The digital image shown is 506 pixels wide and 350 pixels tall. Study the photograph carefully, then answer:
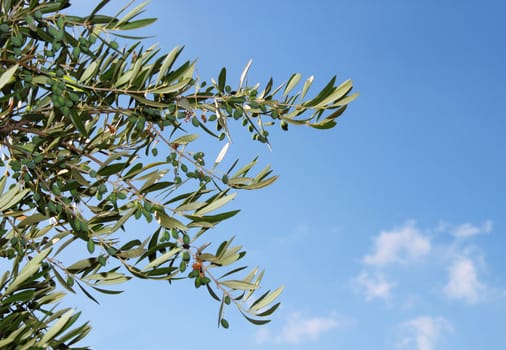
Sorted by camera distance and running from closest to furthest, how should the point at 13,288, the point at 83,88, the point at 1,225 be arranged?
the point at 13,288 → the point at 83,88 → the point at 1,225

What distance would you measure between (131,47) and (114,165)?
36.8 inches

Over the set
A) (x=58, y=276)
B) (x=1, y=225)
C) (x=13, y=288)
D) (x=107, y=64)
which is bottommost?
(x=13, y=288)

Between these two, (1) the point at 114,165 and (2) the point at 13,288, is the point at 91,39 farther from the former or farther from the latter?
(2) the point at 13,288

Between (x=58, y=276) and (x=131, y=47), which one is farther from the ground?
(x=131, y=47)

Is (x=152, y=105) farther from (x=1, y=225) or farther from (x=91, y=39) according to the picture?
(x=1, y=225)

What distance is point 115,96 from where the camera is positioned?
4809 mm

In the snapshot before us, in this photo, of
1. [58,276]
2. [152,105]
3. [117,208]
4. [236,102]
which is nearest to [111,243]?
[117,208]

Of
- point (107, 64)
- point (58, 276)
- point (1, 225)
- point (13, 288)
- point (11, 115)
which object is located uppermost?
point (107, 64)

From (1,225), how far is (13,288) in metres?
1.47

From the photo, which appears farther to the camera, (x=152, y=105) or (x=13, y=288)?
(x=152, y=105)

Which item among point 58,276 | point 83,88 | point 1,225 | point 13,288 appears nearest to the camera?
point 13,288

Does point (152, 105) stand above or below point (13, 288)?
above

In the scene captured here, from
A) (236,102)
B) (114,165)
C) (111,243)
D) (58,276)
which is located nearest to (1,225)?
(58,276)

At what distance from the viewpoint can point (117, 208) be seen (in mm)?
4781
